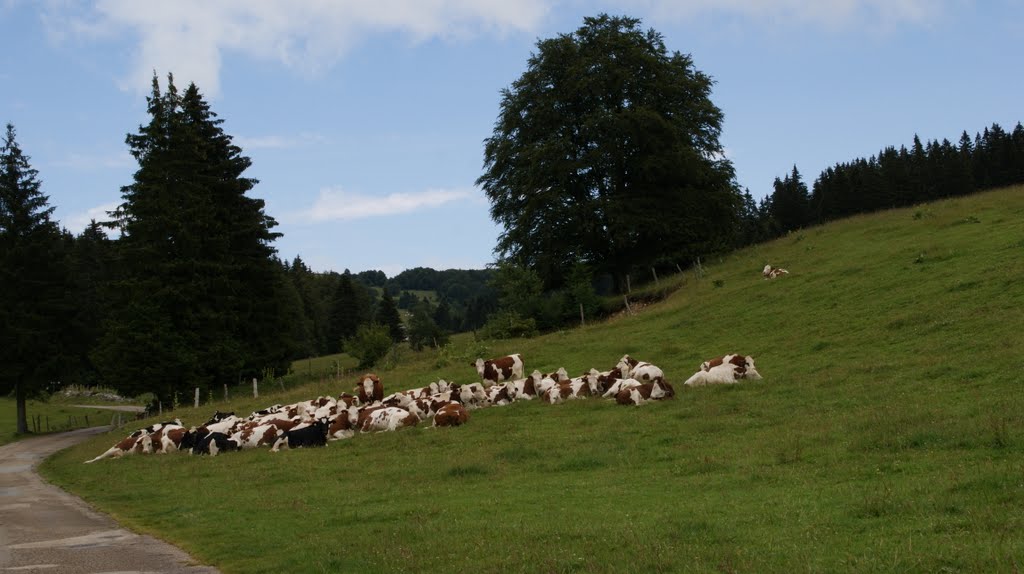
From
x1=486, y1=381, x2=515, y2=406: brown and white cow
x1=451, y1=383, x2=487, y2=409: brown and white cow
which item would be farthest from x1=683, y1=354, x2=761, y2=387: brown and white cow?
x1=451, y1=383, x2=487, y2=409: brown and white cow

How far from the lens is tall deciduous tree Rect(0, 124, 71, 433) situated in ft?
163

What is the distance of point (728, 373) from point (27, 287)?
47768mm

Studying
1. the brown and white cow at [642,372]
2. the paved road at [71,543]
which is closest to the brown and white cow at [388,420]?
the brown and white cow at [642,372]

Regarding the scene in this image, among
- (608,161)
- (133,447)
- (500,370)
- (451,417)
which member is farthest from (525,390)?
(608,161)

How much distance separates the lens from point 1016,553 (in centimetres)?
606

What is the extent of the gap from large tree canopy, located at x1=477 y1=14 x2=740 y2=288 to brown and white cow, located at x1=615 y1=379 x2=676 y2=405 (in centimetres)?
2824

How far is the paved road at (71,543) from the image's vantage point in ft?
30.5

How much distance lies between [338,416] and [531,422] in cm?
619

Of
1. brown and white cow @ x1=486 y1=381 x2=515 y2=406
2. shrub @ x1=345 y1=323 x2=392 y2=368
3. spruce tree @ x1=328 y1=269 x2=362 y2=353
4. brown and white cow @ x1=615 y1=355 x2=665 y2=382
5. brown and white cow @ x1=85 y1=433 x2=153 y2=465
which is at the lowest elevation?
brown and white cow @ x1=85 y1=433 x2=153 y2=465

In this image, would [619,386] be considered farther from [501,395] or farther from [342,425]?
[342,425]

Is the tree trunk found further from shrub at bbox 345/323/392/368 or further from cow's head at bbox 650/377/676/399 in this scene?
cow's head at bbox 650/377/676/399

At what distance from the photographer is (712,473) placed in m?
11.7

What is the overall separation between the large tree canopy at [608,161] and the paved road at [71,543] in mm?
→ 35142

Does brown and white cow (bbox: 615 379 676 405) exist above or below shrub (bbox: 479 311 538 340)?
below
